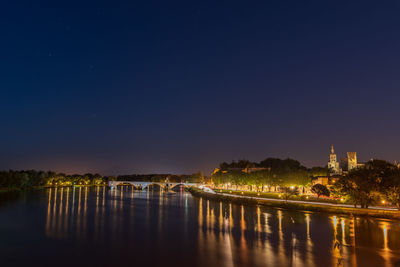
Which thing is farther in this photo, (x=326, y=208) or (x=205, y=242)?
(x=326, y=208)

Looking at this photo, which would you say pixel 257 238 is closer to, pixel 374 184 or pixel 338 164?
pixel 374 184

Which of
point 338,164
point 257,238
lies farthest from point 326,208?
point 338,164

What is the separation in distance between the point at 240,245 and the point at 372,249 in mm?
9626

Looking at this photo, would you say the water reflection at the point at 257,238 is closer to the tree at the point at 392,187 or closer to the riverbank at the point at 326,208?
the riverbank at the point at 326,208

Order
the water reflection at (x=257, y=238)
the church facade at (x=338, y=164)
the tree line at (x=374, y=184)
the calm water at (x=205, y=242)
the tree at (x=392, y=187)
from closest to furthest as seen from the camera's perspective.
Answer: the water reflection at (x=257, y=238) → the calm water at (x=205, y=242) → the tree at (x=392, y=187) → the tree line at (x=374, y=184) → the church facade at (x=338, y=164)

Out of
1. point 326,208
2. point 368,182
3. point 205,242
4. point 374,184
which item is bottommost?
point 205,242

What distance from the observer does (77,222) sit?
38.5m

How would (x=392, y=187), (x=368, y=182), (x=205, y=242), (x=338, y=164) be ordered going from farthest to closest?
(x=338, y=164) → (x=368, y=182) → (x=392, y=187) → (x=205, y=242)

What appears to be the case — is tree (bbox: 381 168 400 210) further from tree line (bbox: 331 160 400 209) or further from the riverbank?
the riverbank

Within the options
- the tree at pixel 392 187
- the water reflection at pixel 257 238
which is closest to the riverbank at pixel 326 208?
the water reflection at pixel 257 238

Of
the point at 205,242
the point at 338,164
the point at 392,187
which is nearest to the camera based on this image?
the point at 205,242

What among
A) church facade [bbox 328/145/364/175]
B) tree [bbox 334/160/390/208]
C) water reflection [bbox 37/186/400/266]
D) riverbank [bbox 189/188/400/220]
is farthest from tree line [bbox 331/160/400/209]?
church facade [bbox 328/145/364/175]

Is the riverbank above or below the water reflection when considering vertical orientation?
above

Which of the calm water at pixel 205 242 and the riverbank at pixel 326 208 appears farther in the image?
the riverbank at pixel 326 208
